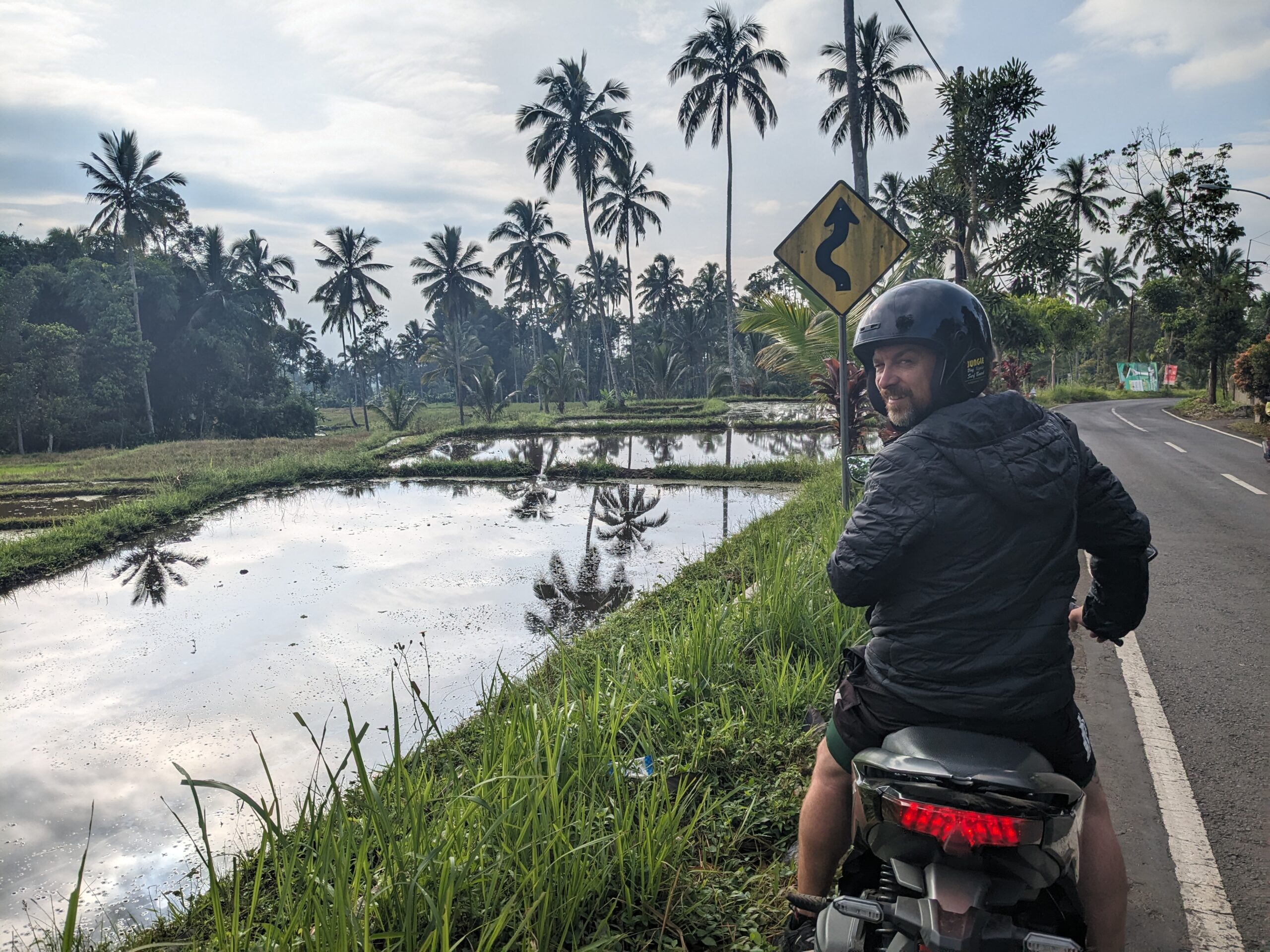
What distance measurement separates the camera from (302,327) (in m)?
70.9

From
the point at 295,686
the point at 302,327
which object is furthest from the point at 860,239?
the point at 302,327

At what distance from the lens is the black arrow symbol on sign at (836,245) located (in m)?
5.82

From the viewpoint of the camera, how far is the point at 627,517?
13109 mm

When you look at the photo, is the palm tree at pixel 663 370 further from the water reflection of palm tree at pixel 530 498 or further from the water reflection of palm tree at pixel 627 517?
the water reflection of palm tree at pixel 627 517

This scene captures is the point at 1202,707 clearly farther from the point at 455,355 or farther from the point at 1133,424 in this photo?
the point at 455,355

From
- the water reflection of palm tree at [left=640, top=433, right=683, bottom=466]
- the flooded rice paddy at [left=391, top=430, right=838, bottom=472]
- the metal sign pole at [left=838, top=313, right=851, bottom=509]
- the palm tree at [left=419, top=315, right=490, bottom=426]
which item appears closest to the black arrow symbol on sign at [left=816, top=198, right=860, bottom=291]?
the metal sign pole at [left=838, top=313, right=851, bottom=509]

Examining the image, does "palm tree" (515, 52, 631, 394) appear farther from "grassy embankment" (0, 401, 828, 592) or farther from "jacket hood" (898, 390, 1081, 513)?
"jacket hood" (898, 390, 1081, 513)

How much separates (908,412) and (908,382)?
0.08m

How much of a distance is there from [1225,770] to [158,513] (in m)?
15.0

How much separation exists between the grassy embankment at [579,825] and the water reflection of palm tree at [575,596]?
2.67 m

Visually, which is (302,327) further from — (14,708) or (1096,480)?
(1096,480)

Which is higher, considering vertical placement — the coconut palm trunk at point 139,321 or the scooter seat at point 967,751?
the coconut palm trunk at point 139,321

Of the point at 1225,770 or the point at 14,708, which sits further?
the point at 14,708

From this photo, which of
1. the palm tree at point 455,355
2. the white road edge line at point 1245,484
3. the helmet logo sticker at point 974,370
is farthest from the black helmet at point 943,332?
the palm tree at point 455,355
